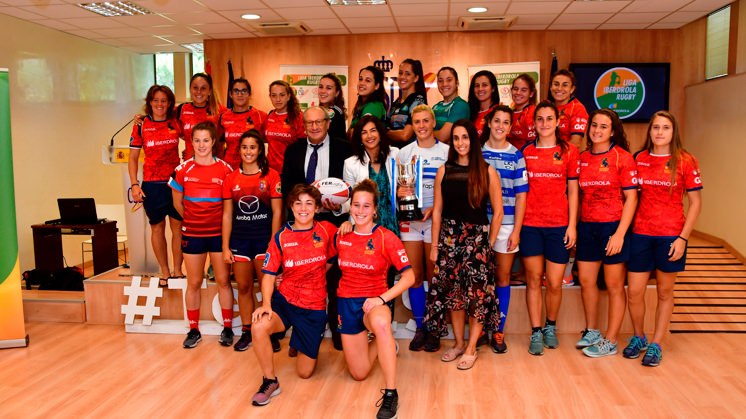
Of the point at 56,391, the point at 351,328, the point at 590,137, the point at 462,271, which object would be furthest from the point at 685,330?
the point at 56,391

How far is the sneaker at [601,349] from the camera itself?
12.1 feet

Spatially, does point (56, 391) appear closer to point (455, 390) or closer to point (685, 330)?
point (455, 390)

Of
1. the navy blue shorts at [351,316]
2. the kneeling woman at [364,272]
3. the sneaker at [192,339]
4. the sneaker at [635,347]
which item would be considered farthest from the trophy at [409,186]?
the sneaker at [192,339]

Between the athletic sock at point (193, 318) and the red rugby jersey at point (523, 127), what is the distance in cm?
278

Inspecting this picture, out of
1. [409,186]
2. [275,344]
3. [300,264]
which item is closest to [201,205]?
[300,264]

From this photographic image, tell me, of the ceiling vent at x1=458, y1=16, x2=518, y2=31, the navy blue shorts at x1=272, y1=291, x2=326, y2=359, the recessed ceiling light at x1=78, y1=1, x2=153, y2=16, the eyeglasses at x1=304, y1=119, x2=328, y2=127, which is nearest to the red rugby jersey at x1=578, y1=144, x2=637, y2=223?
the eyeglasses at x1=304, y1=119, x2=328, y2=127

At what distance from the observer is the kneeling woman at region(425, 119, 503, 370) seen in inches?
135

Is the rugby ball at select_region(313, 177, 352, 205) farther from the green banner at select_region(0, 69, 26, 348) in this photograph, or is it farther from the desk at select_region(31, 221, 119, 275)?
the desk at select_region(31, 221, 119, 275)

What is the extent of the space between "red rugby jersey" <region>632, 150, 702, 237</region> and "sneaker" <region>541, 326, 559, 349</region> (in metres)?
0.92

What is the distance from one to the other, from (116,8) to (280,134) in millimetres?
3353

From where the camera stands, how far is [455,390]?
3.21 metres

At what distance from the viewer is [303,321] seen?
3287 mm

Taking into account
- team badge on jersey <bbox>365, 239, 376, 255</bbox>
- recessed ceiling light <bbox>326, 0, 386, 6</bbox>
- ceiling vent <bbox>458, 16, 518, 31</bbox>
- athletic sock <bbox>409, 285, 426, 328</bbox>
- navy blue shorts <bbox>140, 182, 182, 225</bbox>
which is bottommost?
athletic sock <bbox>409, 285, 426, 328</bbox>

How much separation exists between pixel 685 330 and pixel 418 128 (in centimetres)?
271
